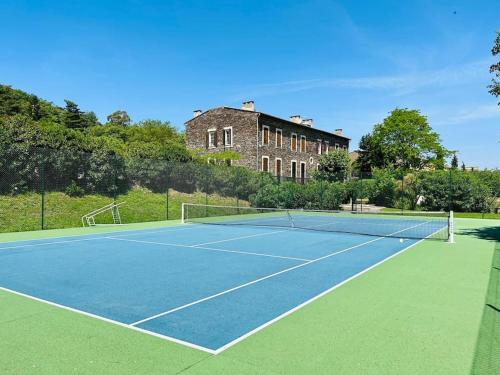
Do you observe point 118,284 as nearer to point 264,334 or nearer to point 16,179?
point 264,334

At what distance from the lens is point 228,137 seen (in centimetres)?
3653

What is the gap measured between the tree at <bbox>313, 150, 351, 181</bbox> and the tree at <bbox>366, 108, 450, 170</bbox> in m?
20.5

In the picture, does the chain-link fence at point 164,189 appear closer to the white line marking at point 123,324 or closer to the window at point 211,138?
the window at point 211,138

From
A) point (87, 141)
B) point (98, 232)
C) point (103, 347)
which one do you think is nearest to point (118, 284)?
point (103, 347)

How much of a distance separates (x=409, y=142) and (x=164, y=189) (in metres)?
43.9

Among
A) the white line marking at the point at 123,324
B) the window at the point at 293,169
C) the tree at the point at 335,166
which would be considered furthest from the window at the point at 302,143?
the white line marking at the point at 123,324

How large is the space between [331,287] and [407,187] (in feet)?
80.6

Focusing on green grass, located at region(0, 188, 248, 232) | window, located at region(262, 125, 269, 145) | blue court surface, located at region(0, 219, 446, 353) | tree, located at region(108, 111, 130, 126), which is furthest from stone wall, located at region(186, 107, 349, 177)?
tree, located at region(108, 111, 130, 126)

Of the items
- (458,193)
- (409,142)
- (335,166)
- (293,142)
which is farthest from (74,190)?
A: (409,142)

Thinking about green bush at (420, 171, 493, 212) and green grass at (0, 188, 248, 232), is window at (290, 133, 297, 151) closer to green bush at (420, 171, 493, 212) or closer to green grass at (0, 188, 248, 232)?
green bush at (420, 171, 493, 212)

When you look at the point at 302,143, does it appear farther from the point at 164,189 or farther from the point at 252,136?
the point at 164,189

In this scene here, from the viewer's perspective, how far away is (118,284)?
661cm

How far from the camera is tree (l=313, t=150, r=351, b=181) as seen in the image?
37.5 m

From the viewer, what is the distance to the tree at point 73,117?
51.5 meters
